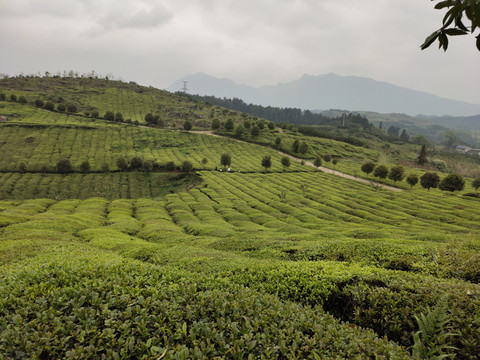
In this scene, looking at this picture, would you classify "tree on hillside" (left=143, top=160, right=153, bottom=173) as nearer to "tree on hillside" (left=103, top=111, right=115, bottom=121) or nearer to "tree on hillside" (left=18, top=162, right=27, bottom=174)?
"tree on hillside" (left=18, top=162, right=27, bottom=174)

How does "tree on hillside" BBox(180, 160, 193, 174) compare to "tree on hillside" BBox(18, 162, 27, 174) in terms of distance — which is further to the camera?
"tree on hillside" BBox(180, 160, 193, 174)

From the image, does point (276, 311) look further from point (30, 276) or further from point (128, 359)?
point (30, 276)

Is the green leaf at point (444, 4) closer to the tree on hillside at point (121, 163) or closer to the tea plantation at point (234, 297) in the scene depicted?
the tea plantation at point (234, 297)

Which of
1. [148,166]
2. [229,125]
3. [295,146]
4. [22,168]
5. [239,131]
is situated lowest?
[22,168]

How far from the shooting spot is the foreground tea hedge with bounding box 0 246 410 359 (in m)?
4.31

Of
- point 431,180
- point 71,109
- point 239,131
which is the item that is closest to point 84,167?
point 239,131

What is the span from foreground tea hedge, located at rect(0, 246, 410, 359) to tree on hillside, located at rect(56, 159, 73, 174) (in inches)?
3187

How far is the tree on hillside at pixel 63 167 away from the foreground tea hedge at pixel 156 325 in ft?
266

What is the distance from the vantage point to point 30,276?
22.3 feet

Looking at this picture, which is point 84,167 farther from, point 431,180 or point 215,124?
point 431,180

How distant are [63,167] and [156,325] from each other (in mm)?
85010

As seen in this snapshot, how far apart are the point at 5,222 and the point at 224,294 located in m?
31.0

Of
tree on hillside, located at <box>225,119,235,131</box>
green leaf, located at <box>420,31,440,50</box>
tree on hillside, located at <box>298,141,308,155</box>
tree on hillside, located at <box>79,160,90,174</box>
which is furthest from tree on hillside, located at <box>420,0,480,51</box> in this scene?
tree on hillside, located at <box>225,119,235,131</box>

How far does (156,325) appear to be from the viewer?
4.77m
